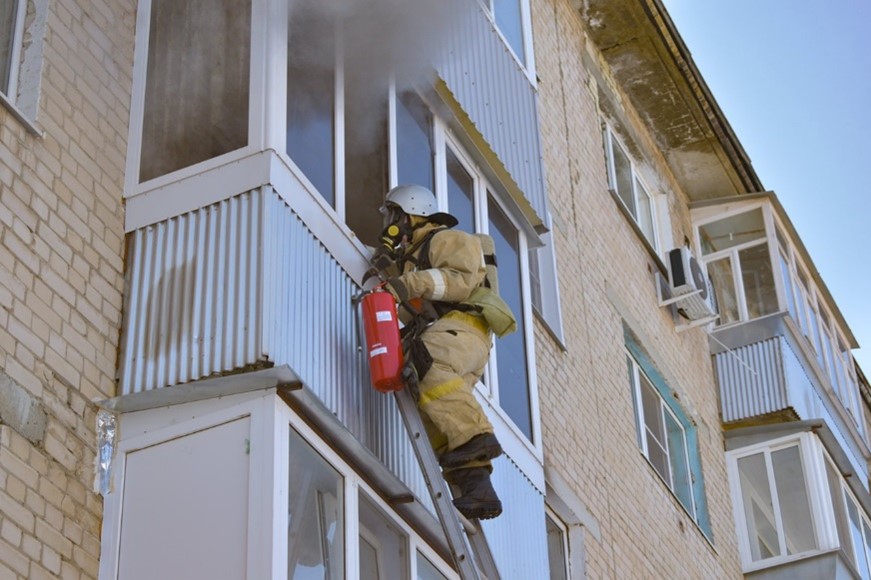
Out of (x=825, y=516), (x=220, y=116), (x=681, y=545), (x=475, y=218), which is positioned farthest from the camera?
(x=825, y=516)

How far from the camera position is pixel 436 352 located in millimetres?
7223

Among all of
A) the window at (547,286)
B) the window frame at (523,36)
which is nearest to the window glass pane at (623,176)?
the window at (547,286)

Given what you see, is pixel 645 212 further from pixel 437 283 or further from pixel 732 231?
pixel 437 283

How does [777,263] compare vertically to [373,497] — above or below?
above

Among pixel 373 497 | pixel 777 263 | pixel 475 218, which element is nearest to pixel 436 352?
pixel 373 497

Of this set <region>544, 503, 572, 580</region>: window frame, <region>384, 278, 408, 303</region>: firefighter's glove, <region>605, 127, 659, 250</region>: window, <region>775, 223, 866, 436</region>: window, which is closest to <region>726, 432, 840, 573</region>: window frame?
<region>775, 223, 866, 436</region>: window

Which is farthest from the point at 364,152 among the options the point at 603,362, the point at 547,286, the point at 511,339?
the point at 603,362

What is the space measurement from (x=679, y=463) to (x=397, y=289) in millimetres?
7824

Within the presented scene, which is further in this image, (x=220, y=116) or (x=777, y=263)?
(x=777, y=263)

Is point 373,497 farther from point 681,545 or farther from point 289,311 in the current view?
point 681,545

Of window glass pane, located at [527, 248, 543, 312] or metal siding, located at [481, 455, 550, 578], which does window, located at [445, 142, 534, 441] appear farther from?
window glass pane, located at [527, 248, 543, 312]

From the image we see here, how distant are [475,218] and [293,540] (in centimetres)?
342

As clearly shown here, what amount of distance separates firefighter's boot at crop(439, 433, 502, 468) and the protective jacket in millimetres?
28

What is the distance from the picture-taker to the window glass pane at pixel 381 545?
6.80m
